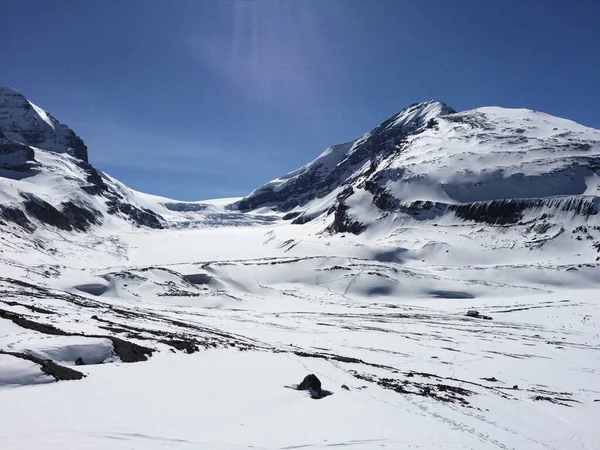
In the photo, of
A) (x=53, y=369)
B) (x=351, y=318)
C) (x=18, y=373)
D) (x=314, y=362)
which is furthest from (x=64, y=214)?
(x=18, y=373)

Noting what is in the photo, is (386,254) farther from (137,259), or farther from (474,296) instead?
(137,259)

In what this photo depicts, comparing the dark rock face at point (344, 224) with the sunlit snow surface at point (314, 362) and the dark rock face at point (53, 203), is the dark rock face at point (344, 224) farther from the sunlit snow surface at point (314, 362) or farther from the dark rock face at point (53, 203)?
the dark rock face at point (53, 203)

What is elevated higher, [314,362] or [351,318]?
[314,362]

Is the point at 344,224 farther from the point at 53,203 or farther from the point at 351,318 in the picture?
the point at 53,203

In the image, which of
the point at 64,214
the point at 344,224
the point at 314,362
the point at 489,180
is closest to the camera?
the point at 314,362

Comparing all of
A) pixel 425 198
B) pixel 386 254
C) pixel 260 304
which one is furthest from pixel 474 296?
pixel 425 198

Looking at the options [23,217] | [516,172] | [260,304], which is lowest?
[260,304]

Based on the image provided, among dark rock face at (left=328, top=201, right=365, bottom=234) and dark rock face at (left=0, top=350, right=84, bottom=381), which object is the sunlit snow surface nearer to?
dark rock face at (left=0, top=350, right=84, bottom=381)

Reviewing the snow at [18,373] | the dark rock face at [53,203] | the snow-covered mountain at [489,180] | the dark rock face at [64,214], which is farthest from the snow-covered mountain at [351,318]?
the dark rock face at [53,203]

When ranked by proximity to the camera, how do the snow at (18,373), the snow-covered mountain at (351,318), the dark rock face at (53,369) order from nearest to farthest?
1. the snow at (18,373)
2. the snow-covered mountain at (351,318)
3. the dark rock face at (53,369)
